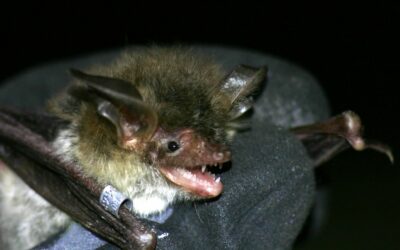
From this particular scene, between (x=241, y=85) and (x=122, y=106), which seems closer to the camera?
(x=122, y=106)

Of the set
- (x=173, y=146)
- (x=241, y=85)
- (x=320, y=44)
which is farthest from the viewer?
(x=320, y=44)

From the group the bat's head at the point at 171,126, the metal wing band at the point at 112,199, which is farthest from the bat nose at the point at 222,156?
the metal wing band at the point at 112,199

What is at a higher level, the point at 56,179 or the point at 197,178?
the point at 197,178

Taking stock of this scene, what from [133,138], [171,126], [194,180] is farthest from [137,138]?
[194,180]

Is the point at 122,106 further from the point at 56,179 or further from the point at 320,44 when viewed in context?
the point at 320,44

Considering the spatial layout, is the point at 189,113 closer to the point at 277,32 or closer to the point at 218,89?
the point at 218,89

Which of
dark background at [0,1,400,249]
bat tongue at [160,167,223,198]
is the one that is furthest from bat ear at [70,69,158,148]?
dark background at [0,1,400,249]

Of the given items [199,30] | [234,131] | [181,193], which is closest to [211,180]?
[181,193]

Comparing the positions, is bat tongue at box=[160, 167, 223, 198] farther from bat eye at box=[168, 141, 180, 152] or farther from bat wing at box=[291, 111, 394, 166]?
bat wing at box=[291, 111, 394, 166]
